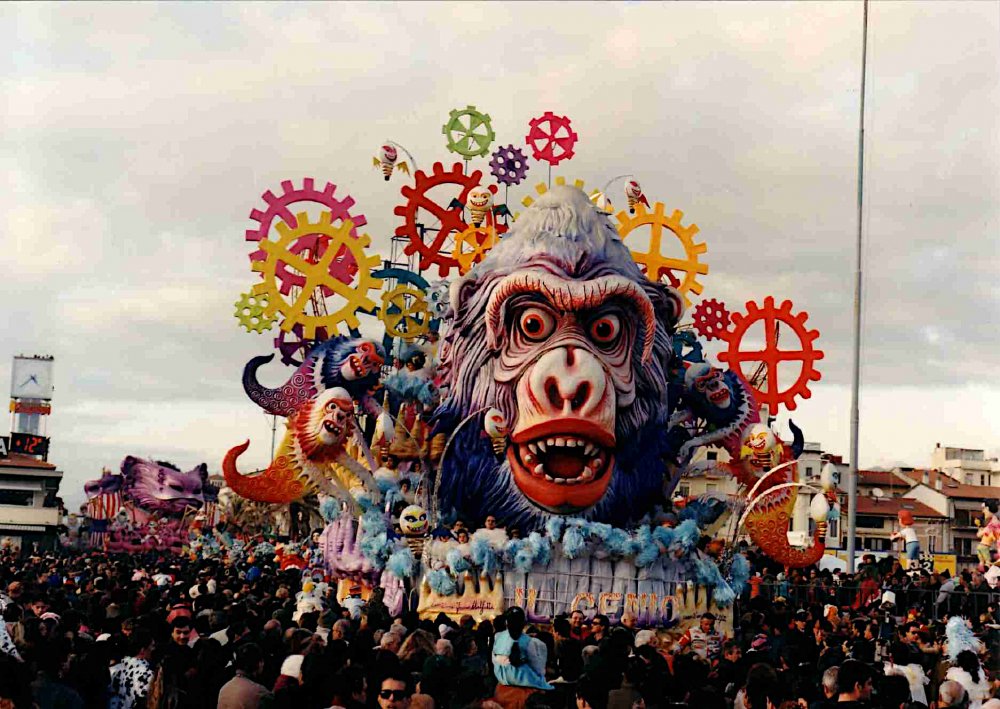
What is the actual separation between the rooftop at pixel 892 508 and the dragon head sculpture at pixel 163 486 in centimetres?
3382

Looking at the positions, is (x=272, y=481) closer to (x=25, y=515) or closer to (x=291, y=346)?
(x=291, y=346)

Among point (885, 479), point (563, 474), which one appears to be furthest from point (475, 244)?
point (885, 479)

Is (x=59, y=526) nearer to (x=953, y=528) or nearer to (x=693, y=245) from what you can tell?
(x=953, y=528)

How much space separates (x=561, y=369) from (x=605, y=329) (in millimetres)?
1175

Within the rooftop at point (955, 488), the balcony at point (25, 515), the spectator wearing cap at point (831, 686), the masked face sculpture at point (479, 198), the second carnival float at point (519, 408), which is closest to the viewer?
the spectator wearing cap at point (831, 686)

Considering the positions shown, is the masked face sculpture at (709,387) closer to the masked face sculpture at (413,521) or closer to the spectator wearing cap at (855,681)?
the masked face sculpture at (413,521)

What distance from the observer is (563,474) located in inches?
897

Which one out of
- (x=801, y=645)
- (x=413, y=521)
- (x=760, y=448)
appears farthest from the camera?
(x=760, y=448)

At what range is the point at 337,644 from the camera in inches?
369

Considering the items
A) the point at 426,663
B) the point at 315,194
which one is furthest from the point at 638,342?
the point at 426,663

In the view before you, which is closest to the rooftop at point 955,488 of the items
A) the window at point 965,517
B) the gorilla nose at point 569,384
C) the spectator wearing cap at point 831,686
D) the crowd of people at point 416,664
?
the window at point 965,517

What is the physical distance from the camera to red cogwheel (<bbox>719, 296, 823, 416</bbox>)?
1110 inches

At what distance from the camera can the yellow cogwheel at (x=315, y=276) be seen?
26.1 metres

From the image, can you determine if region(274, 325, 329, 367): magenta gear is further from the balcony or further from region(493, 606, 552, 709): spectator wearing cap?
the balcony
